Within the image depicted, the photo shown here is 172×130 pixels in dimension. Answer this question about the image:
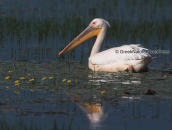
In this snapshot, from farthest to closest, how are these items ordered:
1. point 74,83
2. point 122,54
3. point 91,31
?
point 91,31 → point 122,54 → point 74,83

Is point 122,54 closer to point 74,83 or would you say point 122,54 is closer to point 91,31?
point 74,83

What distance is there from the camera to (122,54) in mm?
9305

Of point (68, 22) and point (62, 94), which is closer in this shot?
point (62, 94)

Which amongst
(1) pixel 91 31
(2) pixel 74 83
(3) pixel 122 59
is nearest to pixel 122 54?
(3) pixel 122 59

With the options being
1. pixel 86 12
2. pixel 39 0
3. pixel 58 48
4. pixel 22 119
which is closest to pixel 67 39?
pixel 58 48

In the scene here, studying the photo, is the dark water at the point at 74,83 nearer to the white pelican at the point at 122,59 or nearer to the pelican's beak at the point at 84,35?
the white pelican at the point at 122,59

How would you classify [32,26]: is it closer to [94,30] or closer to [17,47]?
[17,47]

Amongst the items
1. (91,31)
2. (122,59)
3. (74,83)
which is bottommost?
(74,83)

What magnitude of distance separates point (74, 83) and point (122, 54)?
69.5 inches

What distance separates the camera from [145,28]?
51.4 feet

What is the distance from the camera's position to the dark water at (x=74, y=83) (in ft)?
19.4

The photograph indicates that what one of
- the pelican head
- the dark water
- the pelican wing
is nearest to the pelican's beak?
the pelican head

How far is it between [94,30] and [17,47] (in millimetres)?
2591

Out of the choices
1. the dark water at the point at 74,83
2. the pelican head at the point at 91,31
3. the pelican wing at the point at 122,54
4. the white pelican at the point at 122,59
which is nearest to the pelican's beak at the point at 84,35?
the pelican head at the point at 91,31
